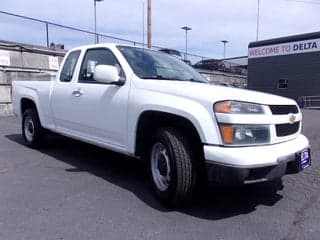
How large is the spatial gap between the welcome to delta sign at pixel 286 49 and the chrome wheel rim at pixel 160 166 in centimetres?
2811

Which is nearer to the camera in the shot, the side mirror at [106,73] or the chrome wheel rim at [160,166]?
the chrome wheel rim at [160,166]

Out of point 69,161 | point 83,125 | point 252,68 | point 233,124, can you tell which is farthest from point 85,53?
point 252,68

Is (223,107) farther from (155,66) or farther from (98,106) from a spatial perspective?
(98,106)

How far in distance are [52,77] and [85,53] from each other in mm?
1397

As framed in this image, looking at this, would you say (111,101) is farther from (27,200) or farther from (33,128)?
(33,128)

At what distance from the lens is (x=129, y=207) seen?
427cm

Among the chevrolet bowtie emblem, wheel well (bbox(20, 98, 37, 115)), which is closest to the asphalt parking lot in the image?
the chevrolet bowtie emblem

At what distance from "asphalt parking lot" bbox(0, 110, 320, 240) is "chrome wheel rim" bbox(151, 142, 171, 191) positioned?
237mm

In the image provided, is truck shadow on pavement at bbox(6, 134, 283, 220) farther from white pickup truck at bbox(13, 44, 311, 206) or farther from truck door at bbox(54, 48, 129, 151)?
truck door at bbox(54, 48, 129, 151)

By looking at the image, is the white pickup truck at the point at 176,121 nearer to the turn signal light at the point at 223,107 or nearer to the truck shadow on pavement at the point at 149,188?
the turn signal light at the point at 223,107

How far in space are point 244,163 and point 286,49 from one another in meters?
30.1

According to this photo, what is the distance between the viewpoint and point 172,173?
4066mm

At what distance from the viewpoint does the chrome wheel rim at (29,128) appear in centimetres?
737

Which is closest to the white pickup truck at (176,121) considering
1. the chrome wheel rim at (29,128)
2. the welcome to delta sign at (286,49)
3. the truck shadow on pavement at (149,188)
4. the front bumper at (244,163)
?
the front bumper at (244,163)
